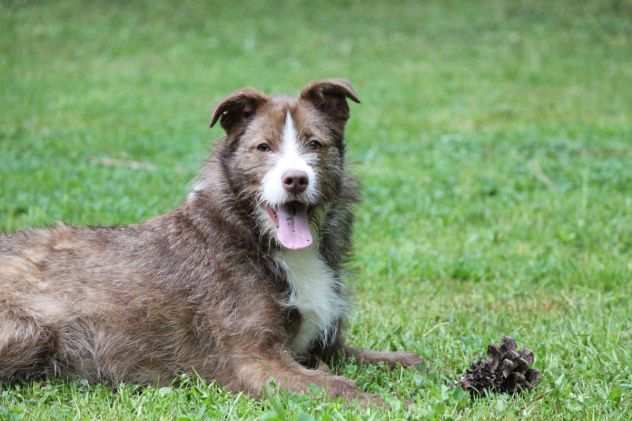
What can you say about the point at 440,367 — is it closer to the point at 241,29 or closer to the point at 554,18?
the point at 241,29

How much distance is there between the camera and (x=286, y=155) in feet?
17.9

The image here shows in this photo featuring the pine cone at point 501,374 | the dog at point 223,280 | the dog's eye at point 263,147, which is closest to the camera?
the pine cone at point 501,374

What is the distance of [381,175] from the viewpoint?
36.9 feet

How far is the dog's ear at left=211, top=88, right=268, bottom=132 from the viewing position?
5.59m

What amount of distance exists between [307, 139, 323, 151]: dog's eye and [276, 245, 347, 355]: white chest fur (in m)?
0.56

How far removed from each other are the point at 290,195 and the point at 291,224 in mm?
211

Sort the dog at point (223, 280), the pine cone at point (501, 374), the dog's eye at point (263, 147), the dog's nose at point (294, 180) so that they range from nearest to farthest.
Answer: the pine cone at point (501, 374)
the dog's nose at point (294, 180)
the dog at point (223, 280)
the dog's eye at point (263, 147)

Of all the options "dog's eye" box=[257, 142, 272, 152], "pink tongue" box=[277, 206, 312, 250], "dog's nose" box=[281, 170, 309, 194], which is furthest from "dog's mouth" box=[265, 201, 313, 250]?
"dog's eye" box=[257, 142, 272, 152]

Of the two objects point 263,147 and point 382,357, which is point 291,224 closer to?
point 263,147

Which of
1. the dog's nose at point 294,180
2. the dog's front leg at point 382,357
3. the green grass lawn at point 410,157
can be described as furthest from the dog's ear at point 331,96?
the dog's front leg at point 382,357

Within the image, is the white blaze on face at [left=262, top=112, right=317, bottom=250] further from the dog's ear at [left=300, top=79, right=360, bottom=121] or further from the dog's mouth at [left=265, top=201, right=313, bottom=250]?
the dog's ear at [left=300, top=79, right=360, bottom=121]

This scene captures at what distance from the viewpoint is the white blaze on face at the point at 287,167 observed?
5324 mm

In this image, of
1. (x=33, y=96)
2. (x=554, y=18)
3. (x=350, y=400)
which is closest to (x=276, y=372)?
(x=350, y=400)

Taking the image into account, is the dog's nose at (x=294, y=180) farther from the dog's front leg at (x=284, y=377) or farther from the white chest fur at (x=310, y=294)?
the dog's front leg at (x=284, y=377)
